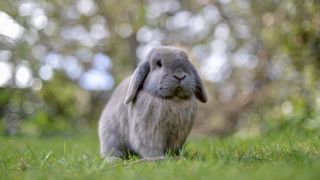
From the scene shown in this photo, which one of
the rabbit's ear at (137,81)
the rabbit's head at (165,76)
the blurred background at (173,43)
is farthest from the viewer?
the blurred background at (173,43)

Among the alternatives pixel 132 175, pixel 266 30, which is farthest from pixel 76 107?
pixel 132 175

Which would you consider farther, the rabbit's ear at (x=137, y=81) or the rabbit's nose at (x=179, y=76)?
the rabbit's ear at (x=137, y=81)

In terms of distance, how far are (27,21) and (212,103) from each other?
14.4 feet

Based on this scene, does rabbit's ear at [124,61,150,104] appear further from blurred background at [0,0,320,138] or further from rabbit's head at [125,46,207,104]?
blurred background at [0,0,320,138]

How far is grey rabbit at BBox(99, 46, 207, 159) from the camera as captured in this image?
3395 mm

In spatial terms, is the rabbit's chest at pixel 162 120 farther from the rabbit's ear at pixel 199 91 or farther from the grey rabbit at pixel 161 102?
the rabbit's ear at pixel 199 91

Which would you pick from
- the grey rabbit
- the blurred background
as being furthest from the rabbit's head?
the blurred background

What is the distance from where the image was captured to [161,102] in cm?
339

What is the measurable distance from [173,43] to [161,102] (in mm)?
6722

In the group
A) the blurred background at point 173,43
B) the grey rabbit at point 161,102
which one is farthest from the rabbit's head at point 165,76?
the blurred background at point 173,43

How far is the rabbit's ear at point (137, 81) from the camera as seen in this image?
11.5 feet

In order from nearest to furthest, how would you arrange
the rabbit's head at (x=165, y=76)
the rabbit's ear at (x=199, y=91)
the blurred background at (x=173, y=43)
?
the rabbit's head at (x=165, y=76) < the rabbit's ear at (x=199, y=91) < the blurred background at (x=173, y=43)

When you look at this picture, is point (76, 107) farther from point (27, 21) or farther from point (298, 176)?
Answer: point (298, 176)

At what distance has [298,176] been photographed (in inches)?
79.9
